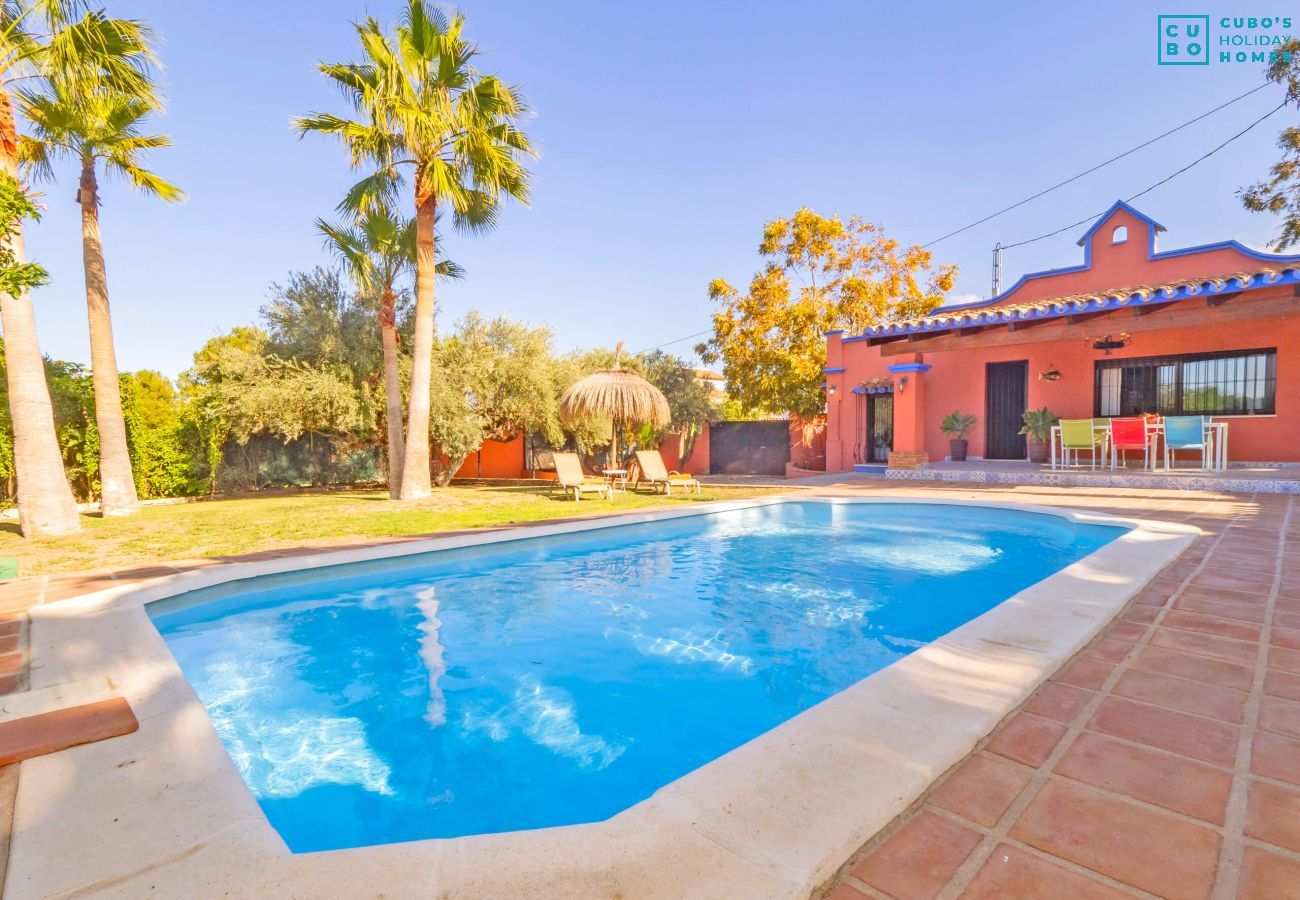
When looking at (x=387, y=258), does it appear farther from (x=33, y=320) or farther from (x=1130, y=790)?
(x=1130, y=790)

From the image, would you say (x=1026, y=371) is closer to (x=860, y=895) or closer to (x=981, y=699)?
(x=981, y=699)

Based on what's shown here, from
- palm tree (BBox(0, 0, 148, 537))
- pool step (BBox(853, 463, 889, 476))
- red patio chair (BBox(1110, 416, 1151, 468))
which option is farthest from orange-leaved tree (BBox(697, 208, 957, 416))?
palm tree (BBox(0, 0, 148, 537))

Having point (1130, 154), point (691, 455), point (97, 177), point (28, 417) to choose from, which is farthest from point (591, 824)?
point (1130, 154)

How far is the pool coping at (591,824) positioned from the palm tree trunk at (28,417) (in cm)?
689

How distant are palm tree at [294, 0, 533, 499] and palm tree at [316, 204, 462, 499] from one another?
911 mm

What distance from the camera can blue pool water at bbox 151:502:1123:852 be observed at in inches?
107

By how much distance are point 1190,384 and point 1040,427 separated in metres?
2.84

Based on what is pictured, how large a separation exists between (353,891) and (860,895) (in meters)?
1.20

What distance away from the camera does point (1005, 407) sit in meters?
14.4

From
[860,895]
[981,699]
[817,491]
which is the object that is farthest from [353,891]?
[817,491]

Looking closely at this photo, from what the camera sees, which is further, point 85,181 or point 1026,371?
point 1026,371

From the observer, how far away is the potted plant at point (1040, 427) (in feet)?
A: 42.0

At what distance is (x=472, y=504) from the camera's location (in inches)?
450

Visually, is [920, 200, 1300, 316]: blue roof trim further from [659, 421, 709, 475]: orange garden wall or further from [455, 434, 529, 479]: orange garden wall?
[455, 434, 529, 479]: orange garden wall
